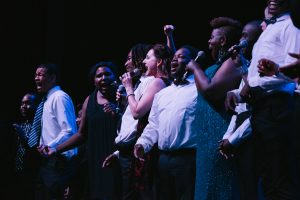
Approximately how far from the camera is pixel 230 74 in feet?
11.9

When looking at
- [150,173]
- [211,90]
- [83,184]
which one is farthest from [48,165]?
[211,90]

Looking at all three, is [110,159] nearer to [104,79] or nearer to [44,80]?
[104,79]

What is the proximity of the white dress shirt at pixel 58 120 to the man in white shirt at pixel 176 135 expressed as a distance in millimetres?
1532

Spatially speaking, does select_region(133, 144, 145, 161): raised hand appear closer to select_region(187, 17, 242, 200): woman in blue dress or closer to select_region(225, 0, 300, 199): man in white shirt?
select_region(187, 17, 242, 200): woman in blue dress

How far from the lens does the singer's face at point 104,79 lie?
5.08 m

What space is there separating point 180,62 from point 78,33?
3.59 m

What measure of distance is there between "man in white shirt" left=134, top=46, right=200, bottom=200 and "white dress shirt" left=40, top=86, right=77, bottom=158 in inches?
60.3

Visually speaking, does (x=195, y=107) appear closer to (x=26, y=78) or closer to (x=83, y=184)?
(x=83, y=184)

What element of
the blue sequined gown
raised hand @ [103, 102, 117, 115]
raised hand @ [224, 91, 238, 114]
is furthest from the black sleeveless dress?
raised hand @ [224, 91, 238, 114]

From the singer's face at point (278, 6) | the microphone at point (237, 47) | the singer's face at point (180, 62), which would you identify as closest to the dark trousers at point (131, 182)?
the singer's face at point (180, 62)

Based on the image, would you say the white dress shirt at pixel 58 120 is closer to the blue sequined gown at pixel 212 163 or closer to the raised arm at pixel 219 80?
the blue sequined gown at pixel 212 163

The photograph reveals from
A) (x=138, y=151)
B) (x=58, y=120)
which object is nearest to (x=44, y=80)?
(x=58, y=120)

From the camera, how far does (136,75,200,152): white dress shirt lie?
3.96 meters

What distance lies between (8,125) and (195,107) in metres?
4.19
